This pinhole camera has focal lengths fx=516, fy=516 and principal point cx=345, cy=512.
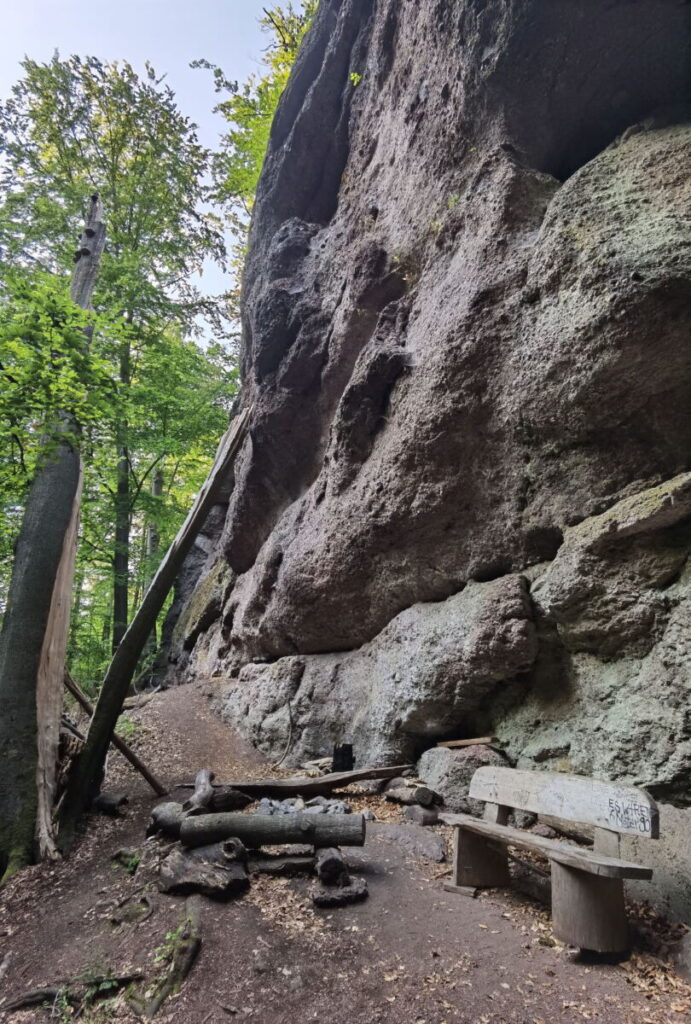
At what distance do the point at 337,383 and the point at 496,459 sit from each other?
4.43m

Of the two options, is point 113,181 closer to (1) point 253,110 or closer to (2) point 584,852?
(1) point 253,110

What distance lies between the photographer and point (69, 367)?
6137mm

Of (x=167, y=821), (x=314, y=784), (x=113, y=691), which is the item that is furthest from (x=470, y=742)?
(x=113, y=691)

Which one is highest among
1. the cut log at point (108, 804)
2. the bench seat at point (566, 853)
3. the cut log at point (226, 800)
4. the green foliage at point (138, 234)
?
the green foliage at point (138, 234)

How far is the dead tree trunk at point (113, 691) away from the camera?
5804 millimetres

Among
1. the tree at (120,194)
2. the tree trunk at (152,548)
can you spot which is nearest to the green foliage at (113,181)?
the tree at (120,194)

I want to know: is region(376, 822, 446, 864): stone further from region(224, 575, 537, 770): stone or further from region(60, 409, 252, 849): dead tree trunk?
region(60, 409, 252, 849): dead tree trunk

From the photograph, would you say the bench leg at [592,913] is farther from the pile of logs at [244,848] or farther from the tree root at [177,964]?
the tree root at [177,964]

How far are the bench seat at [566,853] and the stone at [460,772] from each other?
122 cm

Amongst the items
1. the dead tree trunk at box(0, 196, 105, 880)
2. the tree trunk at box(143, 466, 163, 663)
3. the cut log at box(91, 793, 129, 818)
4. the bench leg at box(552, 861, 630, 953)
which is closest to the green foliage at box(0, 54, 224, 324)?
the tree trunk at box(143, 466, 163, 663)

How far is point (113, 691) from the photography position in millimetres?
6188

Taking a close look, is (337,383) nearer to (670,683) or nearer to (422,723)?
(422,723)

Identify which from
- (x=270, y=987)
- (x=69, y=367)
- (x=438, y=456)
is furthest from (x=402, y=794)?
(x=69, y=367)

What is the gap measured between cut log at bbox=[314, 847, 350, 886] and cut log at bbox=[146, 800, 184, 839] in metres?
1.56
